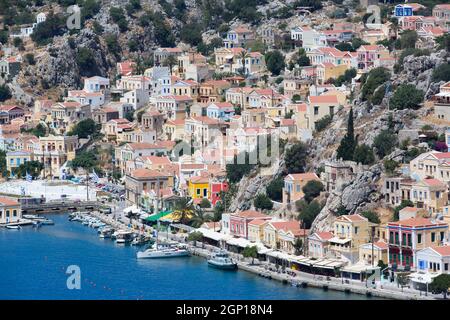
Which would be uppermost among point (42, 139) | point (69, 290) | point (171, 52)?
point (171, 52)

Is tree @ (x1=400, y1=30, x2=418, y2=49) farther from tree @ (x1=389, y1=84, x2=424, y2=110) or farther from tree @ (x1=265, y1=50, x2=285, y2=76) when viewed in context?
tree @ (x1=389, y1=84, x2=424, y2=110)

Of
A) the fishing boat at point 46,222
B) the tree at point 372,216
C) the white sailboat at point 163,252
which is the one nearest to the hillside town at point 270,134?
the tree at point 372,216

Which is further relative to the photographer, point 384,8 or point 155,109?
point 384,8

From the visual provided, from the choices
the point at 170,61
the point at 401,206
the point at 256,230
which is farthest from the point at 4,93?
the point at 401,206

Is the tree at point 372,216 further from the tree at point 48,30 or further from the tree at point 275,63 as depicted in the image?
the tree at point 48,30

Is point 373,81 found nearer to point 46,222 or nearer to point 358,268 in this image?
point 358,268

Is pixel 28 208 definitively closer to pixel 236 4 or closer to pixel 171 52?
pixel 171 52

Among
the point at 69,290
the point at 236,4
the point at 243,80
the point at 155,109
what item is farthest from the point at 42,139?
the point at 69,290
